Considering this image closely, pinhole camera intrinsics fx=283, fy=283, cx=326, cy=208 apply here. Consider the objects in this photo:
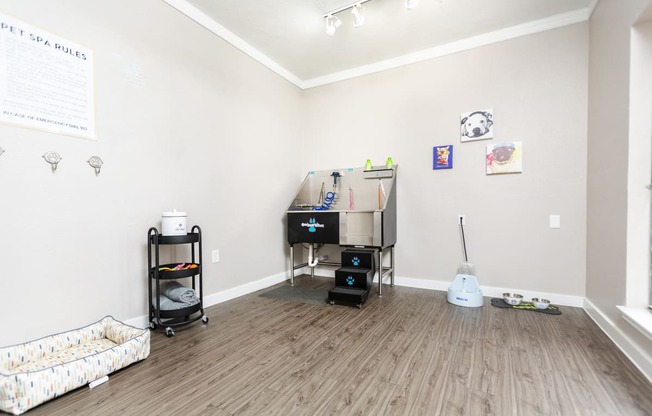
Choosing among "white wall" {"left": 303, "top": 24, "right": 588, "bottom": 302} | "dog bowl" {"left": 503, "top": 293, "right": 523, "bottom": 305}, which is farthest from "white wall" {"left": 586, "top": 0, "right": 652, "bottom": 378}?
"dog bowl" {"left": 503, "top": 293, "right": 523, "bottom": 305}

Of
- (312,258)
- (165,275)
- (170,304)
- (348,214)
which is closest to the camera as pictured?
(165,275)

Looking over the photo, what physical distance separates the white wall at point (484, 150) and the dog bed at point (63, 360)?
8.91ft

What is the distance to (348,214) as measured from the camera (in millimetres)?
3127

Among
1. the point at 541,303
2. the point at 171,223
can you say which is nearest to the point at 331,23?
the point at 171,223

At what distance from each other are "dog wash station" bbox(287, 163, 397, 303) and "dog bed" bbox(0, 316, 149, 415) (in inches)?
75.6

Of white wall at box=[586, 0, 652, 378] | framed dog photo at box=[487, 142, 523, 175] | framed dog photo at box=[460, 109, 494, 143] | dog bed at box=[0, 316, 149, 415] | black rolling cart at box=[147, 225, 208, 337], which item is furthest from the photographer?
framed dog photo at box=[460, 109, 494, 143]

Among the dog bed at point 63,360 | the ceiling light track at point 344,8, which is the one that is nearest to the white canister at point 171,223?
the dog bed at point 63,360

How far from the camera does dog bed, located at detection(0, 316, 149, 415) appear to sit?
1.25 metres

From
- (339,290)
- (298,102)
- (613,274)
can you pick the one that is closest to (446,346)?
(339,290)

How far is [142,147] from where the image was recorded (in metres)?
2.17

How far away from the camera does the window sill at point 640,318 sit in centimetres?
150

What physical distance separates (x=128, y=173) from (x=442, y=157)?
2.97 m

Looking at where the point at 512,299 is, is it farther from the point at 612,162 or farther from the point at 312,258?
the point at 312,258

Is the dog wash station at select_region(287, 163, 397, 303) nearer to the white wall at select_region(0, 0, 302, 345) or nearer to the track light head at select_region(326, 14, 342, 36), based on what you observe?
the white wall at select_region(0, 0, 302, 345)
